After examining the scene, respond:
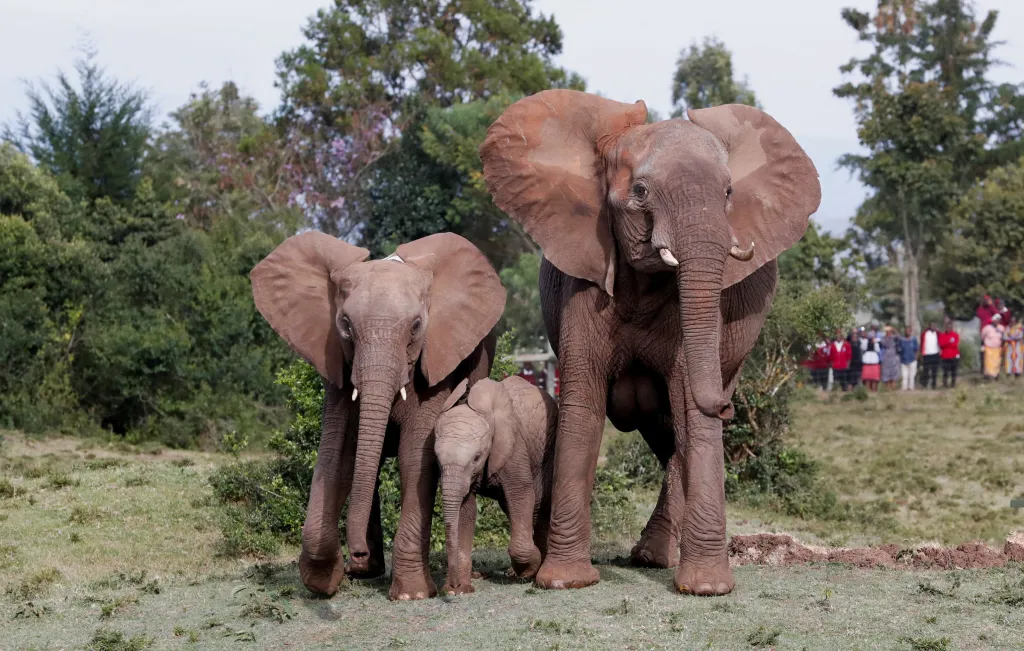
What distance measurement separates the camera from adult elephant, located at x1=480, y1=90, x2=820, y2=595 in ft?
26.7

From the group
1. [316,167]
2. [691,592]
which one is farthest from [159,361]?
[316,167]

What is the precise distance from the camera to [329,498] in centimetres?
910

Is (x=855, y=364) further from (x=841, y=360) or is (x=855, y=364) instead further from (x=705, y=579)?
(x=705, y=579)

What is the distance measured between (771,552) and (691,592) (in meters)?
2.11

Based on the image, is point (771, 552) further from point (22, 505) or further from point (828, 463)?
point (828, 463)

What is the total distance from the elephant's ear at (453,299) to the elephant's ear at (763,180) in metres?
1.71

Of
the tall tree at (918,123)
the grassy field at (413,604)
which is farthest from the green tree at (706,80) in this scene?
the grassy field at (413,604)

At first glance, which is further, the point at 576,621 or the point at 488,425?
the point at 488,425

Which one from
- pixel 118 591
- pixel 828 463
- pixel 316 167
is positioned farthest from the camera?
pixel 316 167

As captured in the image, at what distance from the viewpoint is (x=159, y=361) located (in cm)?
1994

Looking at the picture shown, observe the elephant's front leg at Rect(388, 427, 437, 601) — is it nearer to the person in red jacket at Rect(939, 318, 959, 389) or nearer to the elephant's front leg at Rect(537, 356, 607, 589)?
the elephant's front leg at Rect(537, 356, 607, 589)

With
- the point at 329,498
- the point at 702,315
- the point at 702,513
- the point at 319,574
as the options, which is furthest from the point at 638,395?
the point at 319,574

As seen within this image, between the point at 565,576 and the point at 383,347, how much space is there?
192 cm

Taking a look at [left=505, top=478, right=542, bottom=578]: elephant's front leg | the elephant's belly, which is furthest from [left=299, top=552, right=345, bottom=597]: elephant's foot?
the elephant's belly
